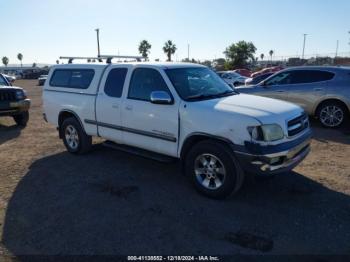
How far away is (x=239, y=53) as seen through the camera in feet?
172

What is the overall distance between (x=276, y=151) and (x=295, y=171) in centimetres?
183

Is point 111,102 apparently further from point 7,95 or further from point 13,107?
point 7,95

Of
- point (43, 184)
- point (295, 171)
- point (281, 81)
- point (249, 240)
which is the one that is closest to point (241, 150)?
point (249, 240)

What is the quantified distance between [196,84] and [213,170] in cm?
151

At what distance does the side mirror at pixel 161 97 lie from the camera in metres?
5.10

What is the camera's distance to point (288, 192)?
16.9ft

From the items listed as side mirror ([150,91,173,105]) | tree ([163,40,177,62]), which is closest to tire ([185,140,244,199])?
side mirror ([150,91,173,105])

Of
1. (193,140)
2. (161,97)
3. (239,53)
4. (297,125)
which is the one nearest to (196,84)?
(161,97)

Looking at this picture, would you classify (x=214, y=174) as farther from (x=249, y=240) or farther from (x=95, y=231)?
(x=95, y=231)

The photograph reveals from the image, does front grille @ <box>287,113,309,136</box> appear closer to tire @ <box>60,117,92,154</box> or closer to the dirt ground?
the dirt ground

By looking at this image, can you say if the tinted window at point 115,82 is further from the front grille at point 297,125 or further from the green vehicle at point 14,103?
the green vehicle at point 14,103

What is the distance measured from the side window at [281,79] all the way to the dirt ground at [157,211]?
13.0 ft

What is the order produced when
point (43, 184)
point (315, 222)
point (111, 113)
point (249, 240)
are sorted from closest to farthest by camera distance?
point (249, 240), point (315, 222), point (43, 184), point (111, 113)

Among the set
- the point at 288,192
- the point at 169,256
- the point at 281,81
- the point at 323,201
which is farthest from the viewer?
the point at 281,81
